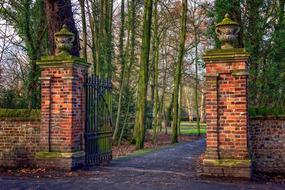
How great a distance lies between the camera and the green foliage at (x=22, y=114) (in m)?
10.6

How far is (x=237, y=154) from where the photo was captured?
9.05m

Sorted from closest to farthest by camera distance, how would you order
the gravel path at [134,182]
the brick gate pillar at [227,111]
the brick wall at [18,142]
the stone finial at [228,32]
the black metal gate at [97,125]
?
the gravel path at [134,182] < the brick gate pillar at [227,111] < the stone finial at [228,32] < the brick wall at [18,142] < the black metal gate at [97,125]

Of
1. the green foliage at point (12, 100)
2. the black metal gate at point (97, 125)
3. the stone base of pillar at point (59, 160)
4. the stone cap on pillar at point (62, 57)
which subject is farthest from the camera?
the green foliage at point (12, 100)

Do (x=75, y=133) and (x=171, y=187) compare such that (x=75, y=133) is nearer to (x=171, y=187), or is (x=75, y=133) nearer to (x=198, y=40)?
(x=171, y=187)

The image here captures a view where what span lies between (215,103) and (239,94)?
590 mm

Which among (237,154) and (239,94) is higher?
(239,94)

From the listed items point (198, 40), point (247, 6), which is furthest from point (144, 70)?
point (198, 40)

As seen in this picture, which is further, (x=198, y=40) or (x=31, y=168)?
(x=198, y=40)

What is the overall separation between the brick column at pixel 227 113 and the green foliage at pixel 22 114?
182 inches

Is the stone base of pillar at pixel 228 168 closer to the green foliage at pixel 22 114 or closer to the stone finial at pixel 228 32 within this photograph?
the stone finial at pixel 228 32

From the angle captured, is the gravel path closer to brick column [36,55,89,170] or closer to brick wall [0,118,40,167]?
brick column [36,55,89,170]

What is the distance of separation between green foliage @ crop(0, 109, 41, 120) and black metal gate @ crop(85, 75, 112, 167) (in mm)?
1386

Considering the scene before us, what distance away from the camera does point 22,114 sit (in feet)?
35.0

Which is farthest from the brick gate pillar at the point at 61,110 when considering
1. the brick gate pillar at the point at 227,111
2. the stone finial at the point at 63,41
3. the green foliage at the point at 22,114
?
the brick gate pillar at the point at 227,111
